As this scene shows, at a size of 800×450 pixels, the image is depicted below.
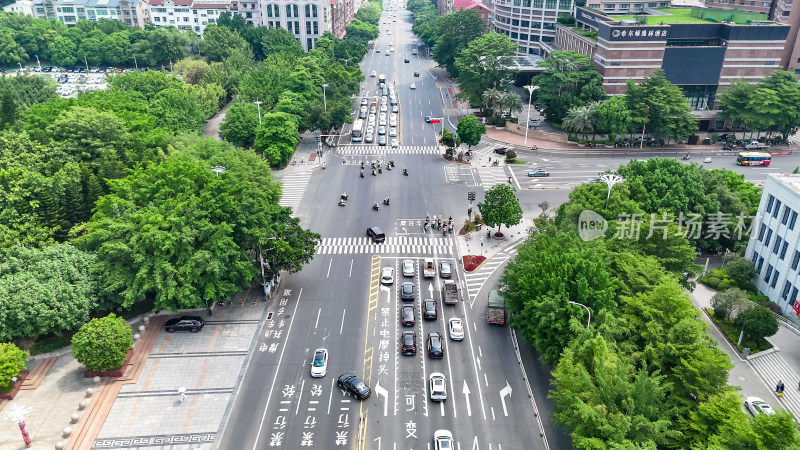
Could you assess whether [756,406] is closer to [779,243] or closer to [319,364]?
[779,243]

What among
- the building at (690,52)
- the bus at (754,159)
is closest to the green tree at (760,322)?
the bus at (754,159)

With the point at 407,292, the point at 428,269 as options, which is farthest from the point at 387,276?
the point at 428,269

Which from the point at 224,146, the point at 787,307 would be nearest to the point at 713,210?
the point at 787,307

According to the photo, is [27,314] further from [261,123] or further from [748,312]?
[748,312]

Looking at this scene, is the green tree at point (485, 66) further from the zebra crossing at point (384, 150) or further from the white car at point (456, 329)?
the white car at point (456, 329)

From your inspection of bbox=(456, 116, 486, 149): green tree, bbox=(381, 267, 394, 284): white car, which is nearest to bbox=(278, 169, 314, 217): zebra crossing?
bbox=(381, 267, 394, 284): white car

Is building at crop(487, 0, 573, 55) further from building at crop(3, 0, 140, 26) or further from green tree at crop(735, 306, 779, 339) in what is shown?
building at crop(3, 0, 140, 26)

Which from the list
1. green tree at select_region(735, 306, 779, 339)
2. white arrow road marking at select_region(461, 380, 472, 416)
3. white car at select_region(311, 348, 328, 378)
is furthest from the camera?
green tree at select_region(735, 306, 779, 339)
